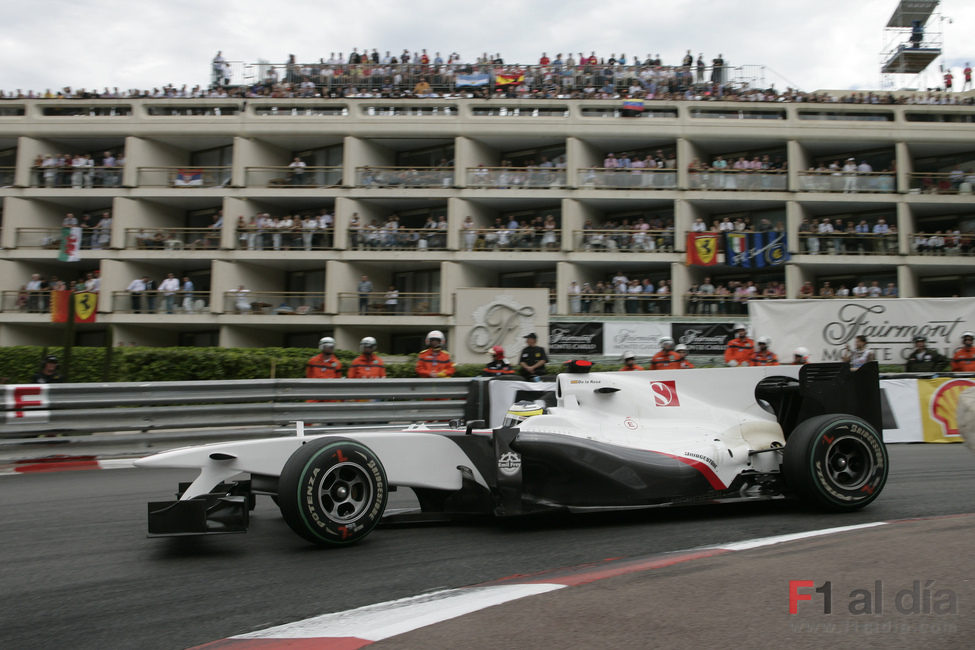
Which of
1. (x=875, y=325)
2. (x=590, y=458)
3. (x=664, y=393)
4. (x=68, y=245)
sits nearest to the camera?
(x=590, y=458)

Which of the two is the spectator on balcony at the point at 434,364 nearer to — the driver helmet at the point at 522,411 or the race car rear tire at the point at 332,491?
the driver helmet at the point at 522,411

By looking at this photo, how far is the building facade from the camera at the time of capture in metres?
29.7

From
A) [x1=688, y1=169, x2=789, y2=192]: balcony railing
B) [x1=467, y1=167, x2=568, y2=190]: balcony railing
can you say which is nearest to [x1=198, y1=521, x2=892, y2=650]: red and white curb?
[x1=467, y1=167, x2=568, y2=190]: balcony railing

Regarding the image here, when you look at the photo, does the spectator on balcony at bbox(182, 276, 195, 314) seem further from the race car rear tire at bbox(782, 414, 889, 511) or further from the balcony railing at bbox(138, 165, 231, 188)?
the race car rear tire at bbox(782, 414, 889, 511)

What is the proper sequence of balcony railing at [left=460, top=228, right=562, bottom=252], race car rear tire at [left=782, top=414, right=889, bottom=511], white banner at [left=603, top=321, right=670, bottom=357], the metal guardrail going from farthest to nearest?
balcony railing at [left=460, top=228, right=562, bottom=252], white banner at [left=603, top=321, right=670, bottom=357], the metal guardrail, race car rear tire at [left=782, top=414, right=889, bottom=511]

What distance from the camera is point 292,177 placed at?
31594mm

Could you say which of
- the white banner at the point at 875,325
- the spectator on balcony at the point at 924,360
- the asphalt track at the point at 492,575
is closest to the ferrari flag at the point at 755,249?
the white banner at the point at 875,325

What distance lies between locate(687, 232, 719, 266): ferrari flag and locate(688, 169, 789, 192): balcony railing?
6.79ft

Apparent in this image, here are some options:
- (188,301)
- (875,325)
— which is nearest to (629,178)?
(875,325)

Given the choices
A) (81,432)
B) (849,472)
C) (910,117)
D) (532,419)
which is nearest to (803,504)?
(849,472)

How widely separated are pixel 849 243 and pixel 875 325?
1462 centimetres

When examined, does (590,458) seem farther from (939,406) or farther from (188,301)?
(188,301)

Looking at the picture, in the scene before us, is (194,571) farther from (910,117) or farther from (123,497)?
(910,117)

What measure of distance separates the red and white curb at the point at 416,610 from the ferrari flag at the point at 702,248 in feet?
84.4
